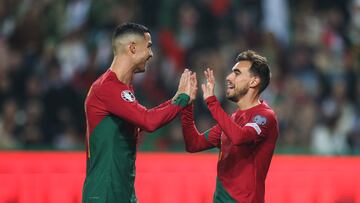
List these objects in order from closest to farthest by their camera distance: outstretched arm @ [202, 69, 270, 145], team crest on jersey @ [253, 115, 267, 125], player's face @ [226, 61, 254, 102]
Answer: outstretched arm @ [202, 69, 270, 145] → team crest on jersey @ [253, 115, 267, 125] → player's face @ [226, 61, 254, 102]

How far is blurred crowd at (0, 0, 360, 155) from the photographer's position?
10695 millimetres

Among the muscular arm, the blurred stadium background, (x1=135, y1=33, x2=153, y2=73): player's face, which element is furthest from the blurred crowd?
(x1=135, y1=33, x2=153, y2=73): player's face

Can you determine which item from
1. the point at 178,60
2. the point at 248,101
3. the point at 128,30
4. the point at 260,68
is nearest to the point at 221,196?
the point at 248,101

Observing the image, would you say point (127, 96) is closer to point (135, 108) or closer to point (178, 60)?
point (135, 108)

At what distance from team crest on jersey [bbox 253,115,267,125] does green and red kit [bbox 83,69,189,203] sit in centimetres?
46

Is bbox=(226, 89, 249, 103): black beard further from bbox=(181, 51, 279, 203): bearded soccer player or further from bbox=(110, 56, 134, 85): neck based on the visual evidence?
bbox=(110, 56, 134, 85): neck

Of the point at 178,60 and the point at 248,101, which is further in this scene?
the point at 178,60

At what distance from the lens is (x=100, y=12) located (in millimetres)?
11719

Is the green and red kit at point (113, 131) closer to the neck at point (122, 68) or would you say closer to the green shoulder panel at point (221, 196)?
the neck at point (122, 68)

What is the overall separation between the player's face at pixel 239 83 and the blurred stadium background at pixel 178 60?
511 cm

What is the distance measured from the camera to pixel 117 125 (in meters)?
5.42

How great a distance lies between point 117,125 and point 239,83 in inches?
33.0

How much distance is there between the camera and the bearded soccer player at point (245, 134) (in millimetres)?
5363

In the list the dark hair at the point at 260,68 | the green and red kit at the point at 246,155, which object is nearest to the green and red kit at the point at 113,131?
the green and red kit at the point at 246,155
